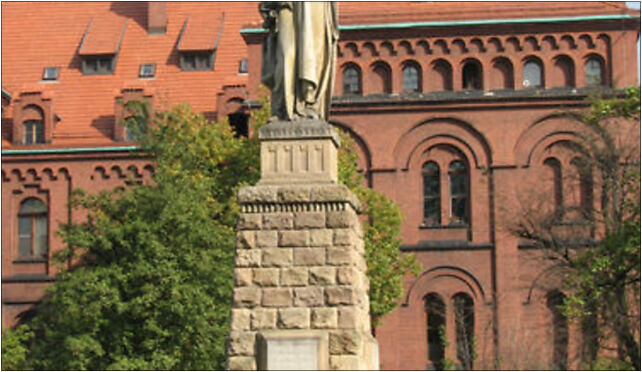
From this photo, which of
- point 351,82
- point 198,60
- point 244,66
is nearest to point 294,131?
point 351,82

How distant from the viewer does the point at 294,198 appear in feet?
48.1

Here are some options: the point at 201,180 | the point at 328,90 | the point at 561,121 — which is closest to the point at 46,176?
the point at 201,180

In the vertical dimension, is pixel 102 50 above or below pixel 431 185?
above

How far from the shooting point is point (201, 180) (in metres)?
35.4

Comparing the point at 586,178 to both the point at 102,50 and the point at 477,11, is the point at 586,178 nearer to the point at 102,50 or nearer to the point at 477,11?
the point at 477,11

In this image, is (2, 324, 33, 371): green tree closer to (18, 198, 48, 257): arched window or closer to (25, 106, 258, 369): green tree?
(25, 106, 258, 369): green tree

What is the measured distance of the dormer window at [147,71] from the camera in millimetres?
48156

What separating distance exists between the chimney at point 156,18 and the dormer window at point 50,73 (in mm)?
3826

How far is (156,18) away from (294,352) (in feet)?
123

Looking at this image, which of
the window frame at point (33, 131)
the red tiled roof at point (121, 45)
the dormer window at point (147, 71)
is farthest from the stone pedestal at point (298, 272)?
the dormer window at point (147, 71)

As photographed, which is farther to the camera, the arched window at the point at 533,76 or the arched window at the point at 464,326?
the arched window at the point at 533,76

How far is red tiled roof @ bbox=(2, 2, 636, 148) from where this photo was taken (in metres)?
43.6

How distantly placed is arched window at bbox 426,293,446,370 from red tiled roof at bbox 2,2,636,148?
908 centimetres

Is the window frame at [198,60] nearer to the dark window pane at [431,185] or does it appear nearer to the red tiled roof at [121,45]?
the red tiled roof at [121,45]
